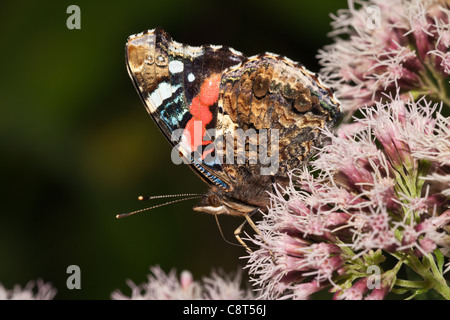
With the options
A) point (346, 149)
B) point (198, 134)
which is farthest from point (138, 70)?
point (346, 149)

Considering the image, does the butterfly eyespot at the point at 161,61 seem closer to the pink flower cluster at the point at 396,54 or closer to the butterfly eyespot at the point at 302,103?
the butterfly eyespot at the point at 302,103

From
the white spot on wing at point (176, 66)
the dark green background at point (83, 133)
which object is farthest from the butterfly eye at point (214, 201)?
the dark green background at point (83, 133)

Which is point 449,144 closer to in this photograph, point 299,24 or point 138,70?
point 138,70

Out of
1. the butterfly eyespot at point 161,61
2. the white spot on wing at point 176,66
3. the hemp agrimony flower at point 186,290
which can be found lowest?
the hemp agrimony flower at point 186,290

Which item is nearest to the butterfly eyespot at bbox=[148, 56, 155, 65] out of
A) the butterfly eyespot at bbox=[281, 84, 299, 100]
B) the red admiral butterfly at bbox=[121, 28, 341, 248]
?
the red admiral butterfly at bbox=[121, 28, 341, 248]

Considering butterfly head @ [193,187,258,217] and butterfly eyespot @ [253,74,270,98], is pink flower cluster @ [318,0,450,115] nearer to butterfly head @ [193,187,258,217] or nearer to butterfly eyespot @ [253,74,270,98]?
butterfly eyespot @ [253,74,270,98]
